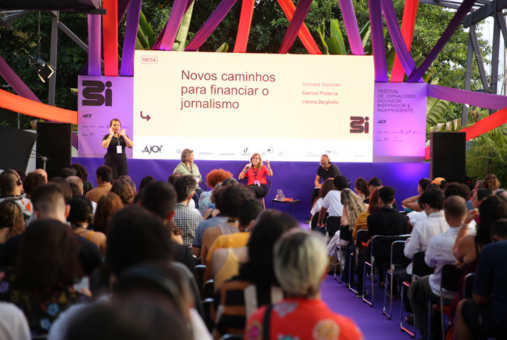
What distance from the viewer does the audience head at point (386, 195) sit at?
482 centimetres

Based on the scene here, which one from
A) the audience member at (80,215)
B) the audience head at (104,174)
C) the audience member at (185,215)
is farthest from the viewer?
the audience head at (104,174)

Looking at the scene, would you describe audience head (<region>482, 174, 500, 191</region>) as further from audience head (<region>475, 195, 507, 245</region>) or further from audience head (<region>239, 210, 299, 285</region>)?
→ audience head (<region>239, 210, 299, 285</region>)

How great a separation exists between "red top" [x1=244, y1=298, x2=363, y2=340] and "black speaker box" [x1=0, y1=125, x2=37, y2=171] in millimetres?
7266

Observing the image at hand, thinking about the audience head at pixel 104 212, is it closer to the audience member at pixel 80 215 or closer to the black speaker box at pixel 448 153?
the audience member at pixel 80 215

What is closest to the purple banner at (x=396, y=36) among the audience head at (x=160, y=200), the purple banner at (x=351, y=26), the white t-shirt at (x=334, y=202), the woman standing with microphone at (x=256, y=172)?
the purple banner at (x=351, y=26)

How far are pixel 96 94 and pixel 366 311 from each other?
7329 millimetres

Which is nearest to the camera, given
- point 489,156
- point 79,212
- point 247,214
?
point 247,214

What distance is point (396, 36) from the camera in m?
10.3

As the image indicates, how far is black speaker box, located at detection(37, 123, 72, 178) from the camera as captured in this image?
858cm

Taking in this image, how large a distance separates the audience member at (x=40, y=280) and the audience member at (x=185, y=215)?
6.52 ft

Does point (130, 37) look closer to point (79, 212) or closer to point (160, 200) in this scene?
point (79, 212)

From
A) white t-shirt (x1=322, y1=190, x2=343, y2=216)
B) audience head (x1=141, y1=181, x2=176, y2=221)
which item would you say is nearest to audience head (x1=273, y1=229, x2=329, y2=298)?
audience head (x1=141, y1=181, x2=176, y2=221)

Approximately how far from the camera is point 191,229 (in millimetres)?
3934

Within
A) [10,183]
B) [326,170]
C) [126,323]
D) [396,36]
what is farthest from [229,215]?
[396,36]
